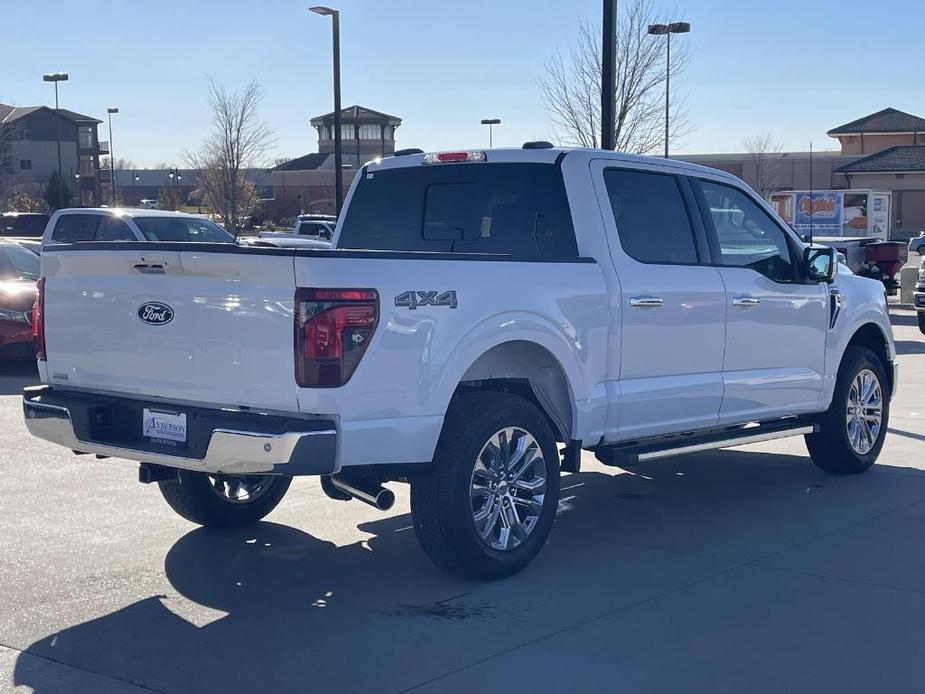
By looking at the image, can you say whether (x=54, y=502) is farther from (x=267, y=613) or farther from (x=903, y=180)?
(x=903, y=180)

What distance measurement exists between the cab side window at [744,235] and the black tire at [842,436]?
42.1 inches

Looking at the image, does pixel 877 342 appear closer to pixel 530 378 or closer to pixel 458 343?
pixel 530 378

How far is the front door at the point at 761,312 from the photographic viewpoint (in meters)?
7.77

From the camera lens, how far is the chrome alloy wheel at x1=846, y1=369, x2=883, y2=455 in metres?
8.95

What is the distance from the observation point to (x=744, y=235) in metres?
8.10

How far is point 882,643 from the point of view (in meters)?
5.20

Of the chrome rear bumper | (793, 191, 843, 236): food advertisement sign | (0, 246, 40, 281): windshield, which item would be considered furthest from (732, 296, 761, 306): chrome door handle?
(793, 191, 843, 236): food advertisement sign

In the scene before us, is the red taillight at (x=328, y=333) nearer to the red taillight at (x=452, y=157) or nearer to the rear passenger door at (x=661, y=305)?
the rear passenger door at (x=661, y=305)

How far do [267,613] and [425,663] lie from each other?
103 centimetres

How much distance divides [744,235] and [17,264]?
1158 cm

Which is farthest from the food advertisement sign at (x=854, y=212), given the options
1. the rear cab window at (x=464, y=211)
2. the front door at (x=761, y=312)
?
the rear cab window at (x=464, y=211)

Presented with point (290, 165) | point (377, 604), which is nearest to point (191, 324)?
point (377, 604)

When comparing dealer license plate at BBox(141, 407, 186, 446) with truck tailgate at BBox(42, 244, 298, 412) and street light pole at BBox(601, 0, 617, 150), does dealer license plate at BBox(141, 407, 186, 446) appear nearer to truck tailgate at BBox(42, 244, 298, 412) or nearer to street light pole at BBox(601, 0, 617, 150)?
truck tailgate at BBox(42, 244, 298, 412)

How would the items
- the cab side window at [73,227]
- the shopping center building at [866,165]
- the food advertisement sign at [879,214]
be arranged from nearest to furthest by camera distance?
the cab side window at [73,227] < the food advertisement sign at [879,214] < the shopping center building at [866,165]
